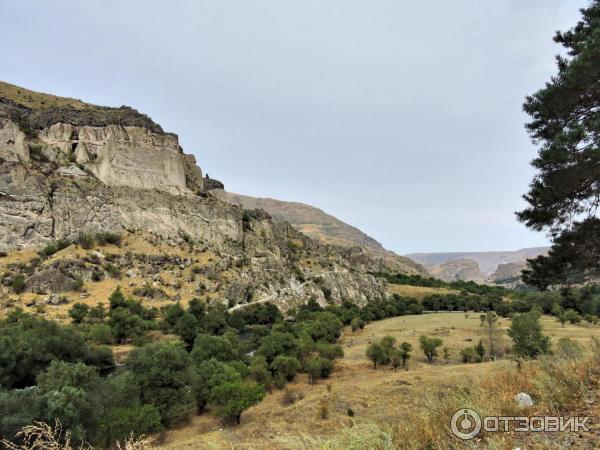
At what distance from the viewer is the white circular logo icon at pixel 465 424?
4.79 meters

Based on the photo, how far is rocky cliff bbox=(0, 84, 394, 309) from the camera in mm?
71062

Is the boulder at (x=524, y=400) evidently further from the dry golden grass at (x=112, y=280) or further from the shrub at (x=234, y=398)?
the dry golden grass at (x=112, y=280)

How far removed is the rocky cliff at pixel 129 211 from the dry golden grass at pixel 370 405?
34921 millimetres

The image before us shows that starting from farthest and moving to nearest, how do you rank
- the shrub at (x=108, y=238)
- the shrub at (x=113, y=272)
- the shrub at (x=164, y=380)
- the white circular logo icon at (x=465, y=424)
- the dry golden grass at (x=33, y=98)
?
the dry golden grass at (x=33, y=98) → the shrub at (x=108, y=238) → the shrub at (x=113, y=272) → the shrub at (x=164, y=380) → the white circular logo icon at (x=465, y=424)

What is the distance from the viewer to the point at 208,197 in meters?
106

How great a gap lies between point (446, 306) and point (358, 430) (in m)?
98.2

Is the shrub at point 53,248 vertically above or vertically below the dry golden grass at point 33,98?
below

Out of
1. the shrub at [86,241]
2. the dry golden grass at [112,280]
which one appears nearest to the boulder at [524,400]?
the dry golden grass at [112,280]

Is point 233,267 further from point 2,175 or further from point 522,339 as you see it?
point 522,339

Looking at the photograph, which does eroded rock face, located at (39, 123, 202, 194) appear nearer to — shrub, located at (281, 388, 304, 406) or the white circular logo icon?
shrub, located at (281, 388, 304, 406)

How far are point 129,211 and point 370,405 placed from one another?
78358mm

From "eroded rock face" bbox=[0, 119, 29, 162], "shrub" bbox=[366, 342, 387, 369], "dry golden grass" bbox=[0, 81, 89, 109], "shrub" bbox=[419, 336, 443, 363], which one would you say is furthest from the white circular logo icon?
"dry golden grass" bbox=[0, 81, 89, 109]

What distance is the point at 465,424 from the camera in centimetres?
498

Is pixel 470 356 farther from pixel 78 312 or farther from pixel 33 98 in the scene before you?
pixel 33 98
